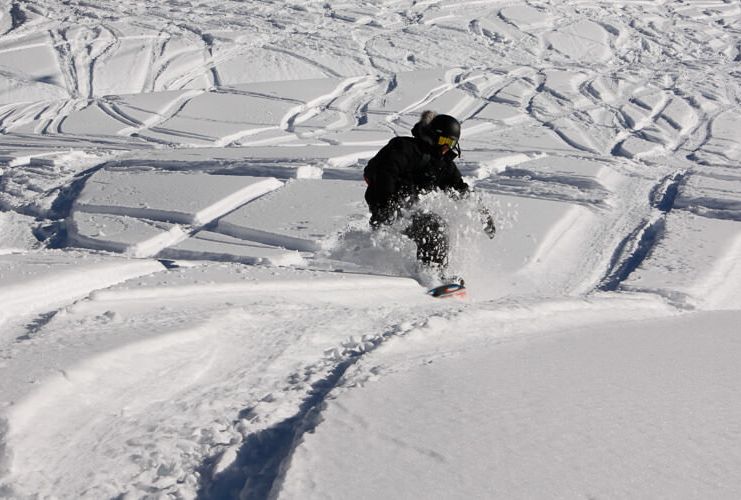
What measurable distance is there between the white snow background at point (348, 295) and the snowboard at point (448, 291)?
0.41 feet

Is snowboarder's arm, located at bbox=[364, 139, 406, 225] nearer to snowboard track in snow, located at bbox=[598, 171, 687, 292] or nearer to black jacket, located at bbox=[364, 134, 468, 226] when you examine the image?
black jacket, located at bbox=[364, 134, 468, 226]

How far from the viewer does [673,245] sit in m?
5.81

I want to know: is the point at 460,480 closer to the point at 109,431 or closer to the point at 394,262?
the point at 109,431

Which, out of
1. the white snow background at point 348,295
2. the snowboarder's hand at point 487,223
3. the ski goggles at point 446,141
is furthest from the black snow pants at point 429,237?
the ski goggles at point 446,141

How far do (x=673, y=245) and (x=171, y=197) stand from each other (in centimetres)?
409

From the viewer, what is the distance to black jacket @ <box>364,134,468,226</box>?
15.5 ft

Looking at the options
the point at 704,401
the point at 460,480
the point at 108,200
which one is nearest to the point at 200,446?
the point at 460,480

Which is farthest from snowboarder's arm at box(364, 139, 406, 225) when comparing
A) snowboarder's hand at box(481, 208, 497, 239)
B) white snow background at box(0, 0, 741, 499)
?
snowboarder's hand at box(481, 208, 497, 239)

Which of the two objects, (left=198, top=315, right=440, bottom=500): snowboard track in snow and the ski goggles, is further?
the ski goggles

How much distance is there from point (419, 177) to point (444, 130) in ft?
1.18

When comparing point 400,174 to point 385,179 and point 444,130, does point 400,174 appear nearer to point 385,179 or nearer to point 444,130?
point 385,179

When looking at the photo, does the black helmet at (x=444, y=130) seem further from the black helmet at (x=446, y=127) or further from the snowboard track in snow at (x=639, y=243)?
the snowboard track in snow at (x=639, y=243)

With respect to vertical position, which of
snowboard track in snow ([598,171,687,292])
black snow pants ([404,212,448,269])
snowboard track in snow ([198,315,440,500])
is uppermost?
snowboard track in snow ([198,315,440,500])

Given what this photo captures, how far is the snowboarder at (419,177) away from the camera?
15.5ft
